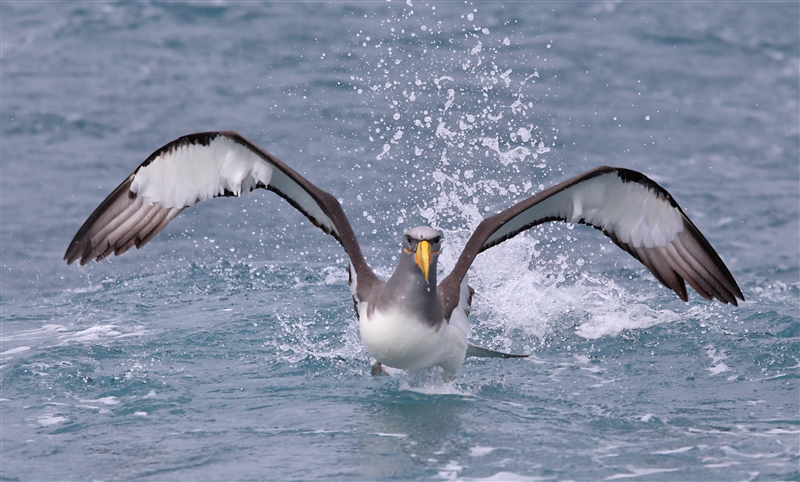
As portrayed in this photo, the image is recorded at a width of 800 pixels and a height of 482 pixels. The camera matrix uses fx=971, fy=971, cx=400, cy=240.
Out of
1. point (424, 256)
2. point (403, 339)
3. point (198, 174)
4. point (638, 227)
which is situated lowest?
point (403, 339)

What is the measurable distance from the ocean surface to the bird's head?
4.73ft

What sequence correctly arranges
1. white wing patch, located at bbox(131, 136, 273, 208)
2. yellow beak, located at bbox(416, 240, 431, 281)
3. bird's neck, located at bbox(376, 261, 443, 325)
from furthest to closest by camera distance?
1. white wing patch, located at bbox(131, 136, 273, 208)
2. bird's neck, located at bbox(376, 261, 443, 325)
3. yellow beak, located at bbox(416, 240, 431, 281)

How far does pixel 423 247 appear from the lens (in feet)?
26.6

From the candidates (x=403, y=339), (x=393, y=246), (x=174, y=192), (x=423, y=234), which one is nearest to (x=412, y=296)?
(x=403, y=339)

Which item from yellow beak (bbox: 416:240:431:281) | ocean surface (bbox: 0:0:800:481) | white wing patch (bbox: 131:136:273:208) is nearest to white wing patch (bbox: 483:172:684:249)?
ocean surface (bbox: 0:0:800:481)

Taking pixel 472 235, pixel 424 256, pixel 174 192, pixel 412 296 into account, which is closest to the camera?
pixel 424 256

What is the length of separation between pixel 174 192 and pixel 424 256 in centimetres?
325

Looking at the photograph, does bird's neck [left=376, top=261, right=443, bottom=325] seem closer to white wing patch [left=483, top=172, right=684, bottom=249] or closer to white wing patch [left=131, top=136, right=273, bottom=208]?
white wing patch [left=483, top=172, right=684, bottom=249]

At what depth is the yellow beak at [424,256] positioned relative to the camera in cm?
805

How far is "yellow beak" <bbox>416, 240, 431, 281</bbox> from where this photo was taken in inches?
317

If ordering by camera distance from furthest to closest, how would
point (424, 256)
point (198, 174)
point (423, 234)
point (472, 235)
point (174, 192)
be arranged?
1. point (174, 192)
2. point (198, 174)
3. point (472, 235)
4. point (423, 234)
5. point (424, 256)

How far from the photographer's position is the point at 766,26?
25.8m

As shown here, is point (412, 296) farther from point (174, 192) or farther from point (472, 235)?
point (174, 192)

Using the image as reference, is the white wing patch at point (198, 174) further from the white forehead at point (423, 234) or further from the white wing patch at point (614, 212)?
the white wing patch at point (614, 212)
